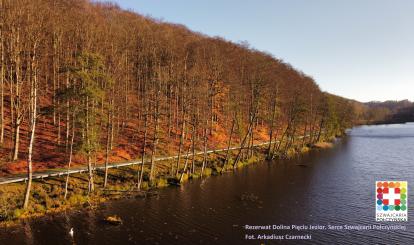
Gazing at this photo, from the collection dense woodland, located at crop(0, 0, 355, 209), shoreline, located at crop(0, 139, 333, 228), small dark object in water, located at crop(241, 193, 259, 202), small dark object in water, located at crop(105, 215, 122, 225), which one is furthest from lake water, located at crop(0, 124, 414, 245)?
dense woodland, located at crop(0, 0, 355, 209)

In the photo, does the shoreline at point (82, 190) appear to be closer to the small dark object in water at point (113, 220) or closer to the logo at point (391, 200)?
the small dark object in water at point (113, 220)

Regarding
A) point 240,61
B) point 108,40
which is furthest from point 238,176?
point 240,61

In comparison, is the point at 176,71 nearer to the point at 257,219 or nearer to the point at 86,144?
the point at 86,144

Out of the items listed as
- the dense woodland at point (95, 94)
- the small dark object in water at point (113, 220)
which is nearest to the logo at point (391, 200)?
the dense woodland at point (95, 94)

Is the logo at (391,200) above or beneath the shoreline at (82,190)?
above

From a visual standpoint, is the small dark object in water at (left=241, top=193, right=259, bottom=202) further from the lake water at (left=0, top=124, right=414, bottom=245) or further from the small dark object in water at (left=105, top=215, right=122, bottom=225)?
the small dark object in water at (left=105, top=215, right=122, bottom=225)

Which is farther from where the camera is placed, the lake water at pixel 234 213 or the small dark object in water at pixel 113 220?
Result: the small dark object in water at pixel 113 220

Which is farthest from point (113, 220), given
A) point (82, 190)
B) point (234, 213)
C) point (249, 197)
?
point (249, 197)
